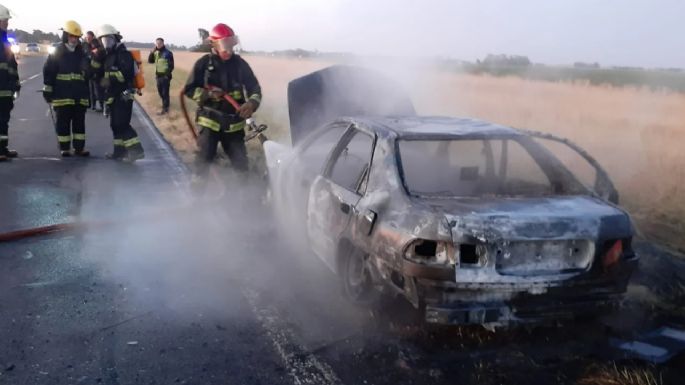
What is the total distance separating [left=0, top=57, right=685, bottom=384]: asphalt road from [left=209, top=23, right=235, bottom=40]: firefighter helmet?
1.84 m

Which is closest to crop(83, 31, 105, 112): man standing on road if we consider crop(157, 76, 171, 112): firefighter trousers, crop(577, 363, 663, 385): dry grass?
crop(157, 76, 171, 112): firefighter trousers

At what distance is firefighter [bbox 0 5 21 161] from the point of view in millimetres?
8812

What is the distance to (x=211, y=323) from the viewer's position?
12.9ft

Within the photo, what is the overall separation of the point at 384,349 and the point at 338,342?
0.28 meters

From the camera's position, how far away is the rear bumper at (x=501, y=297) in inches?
133

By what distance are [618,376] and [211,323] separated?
2.34 metres

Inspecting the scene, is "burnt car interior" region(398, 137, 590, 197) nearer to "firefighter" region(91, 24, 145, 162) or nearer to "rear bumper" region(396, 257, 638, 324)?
"rear bumper" region(396, 257, 638, 324)

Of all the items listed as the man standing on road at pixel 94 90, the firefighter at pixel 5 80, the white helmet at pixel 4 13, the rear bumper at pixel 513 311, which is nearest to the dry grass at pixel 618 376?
the rear bumper at pixel 513 311

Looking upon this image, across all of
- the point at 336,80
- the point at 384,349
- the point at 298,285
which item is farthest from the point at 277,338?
the point at 336,80

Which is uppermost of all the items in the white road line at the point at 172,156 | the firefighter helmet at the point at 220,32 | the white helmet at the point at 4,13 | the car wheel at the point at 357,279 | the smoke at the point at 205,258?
the white helmet at the point at 4,13

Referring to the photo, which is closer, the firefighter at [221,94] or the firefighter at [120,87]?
the firefighter at [221,94]

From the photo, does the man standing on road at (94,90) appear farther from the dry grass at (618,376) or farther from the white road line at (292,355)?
the dry grass at (618,376)

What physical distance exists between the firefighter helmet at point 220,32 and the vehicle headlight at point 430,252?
4.03 m

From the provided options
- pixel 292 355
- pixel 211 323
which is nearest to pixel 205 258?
pixel 211 323
